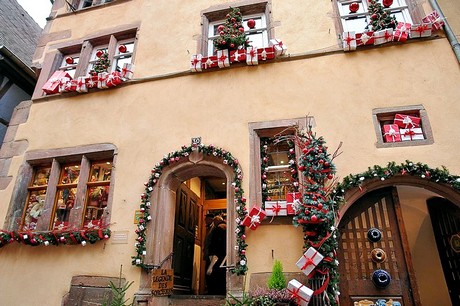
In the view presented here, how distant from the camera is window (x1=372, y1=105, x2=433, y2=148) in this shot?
4824 mm

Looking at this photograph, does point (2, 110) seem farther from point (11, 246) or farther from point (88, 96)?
point (11, 246)

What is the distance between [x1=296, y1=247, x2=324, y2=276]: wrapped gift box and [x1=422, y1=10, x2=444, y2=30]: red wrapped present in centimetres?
415

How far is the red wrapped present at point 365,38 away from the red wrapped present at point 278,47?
1.22 metres

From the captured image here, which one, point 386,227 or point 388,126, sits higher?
point 388,126

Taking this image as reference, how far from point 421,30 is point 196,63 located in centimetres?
386

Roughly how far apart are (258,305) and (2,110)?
7598 mm

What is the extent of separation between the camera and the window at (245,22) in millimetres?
6633

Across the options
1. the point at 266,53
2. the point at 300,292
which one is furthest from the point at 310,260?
the point at 266,53

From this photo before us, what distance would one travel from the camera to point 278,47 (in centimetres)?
585

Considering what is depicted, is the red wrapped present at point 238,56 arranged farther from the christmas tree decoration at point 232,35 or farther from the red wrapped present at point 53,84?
the red wrapped present at point 53,84

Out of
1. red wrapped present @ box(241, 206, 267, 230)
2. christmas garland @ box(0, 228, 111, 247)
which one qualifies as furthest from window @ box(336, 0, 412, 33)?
christmas garland @ box(0, 228, 111, 247)

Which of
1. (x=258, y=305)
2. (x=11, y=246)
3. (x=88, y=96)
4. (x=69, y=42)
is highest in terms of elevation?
(x=69, y=42)

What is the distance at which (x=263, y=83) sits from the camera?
5.87 meters

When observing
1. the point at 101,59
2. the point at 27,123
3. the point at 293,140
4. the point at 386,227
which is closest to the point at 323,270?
the point at 386,227
